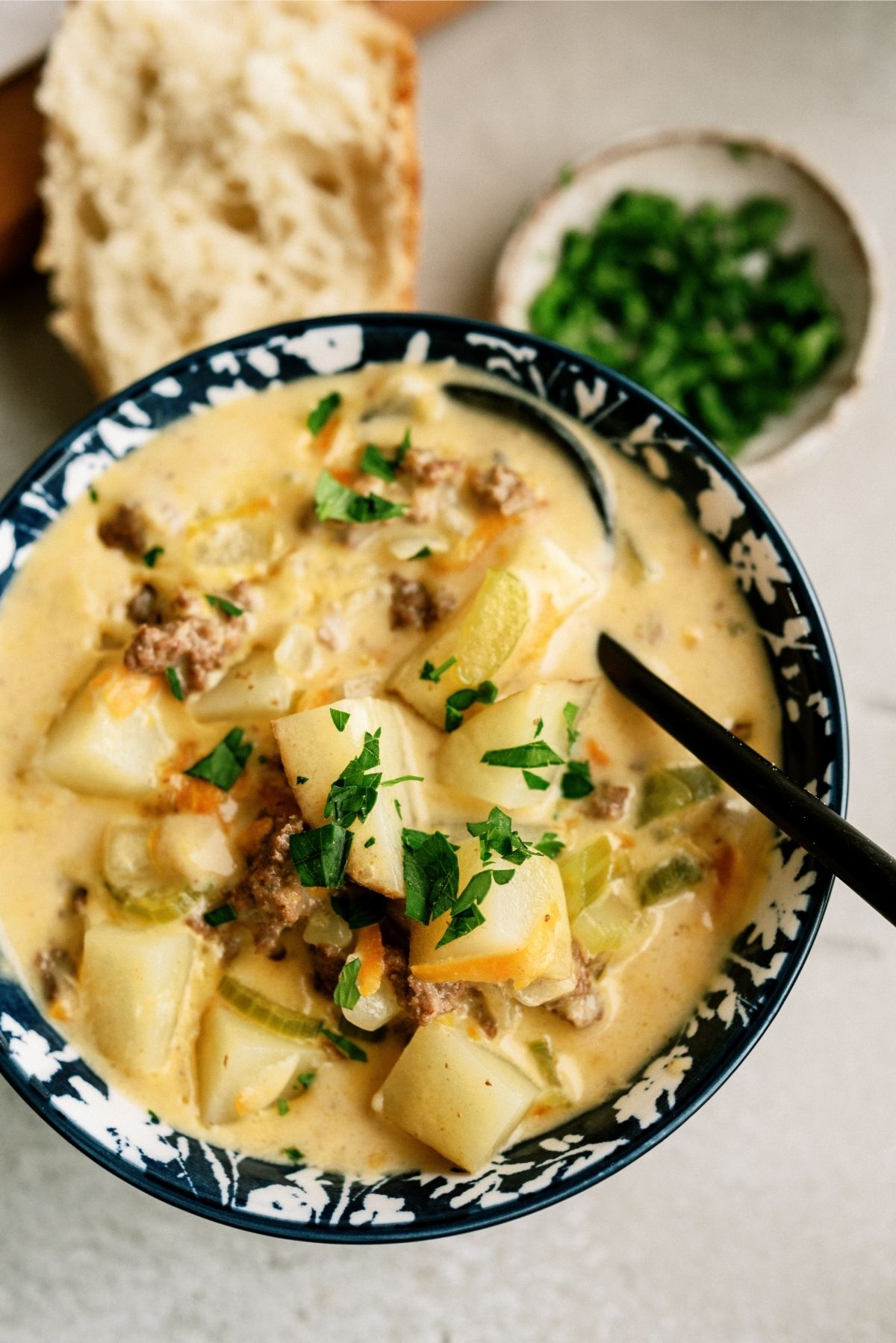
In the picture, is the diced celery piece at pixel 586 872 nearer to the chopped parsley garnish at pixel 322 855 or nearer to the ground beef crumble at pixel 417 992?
the ground beef crumble at pixel 417 992

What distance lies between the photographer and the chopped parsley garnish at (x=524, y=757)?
266 cm

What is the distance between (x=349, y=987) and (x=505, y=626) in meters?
0.86

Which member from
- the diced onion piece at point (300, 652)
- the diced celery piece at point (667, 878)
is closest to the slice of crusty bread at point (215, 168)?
the diced onion piece at point (300, 652)

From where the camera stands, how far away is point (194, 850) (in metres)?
2.72

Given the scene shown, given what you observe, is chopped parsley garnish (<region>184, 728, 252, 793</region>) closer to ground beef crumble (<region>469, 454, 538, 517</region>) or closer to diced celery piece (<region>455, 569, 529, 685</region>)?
diced celery piece (<region>455, 569, 529, 685</region>)

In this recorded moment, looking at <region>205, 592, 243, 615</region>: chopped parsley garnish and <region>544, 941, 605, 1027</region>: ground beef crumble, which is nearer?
<region>544, 941, 605, 1027</region>: ground beef crumble

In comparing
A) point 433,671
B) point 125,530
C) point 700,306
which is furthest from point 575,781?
point 700,306

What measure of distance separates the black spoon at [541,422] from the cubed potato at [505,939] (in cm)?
87

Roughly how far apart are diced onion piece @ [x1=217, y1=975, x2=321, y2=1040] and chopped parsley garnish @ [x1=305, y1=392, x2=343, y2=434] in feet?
4.35

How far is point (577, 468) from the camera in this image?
294cm

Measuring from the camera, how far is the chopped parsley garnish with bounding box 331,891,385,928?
105 inches

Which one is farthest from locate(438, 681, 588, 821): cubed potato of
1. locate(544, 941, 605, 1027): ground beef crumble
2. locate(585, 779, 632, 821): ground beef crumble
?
locate(544, 941, 605, 1027): ground beef crumble

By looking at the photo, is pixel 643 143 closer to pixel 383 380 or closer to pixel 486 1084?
pixel 383 380

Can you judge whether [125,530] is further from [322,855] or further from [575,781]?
[575,781]
